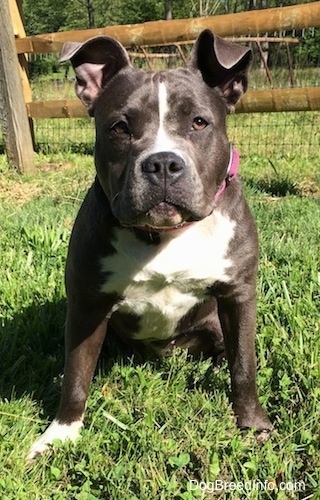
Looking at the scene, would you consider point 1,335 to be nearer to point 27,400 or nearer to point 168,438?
point 27,400

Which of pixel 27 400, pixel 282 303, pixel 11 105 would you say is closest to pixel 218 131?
pixel 282 303

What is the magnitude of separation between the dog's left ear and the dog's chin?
56cm

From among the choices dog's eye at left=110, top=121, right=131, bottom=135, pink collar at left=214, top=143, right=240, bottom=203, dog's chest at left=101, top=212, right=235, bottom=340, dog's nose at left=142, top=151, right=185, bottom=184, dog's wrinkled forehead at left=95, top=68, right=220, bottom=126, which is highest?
dog's wrinkled forehead at left=95, top=68, right=220, bottom=126

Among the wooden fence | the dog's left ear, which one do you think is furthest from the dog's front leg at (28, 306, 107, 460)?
the wooden fence

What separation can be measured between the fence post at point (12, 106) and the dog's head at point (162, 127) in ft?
12.3

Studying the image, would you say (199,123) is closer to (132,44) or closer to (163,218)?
(163,218)

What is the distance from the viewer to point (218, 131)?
2234mm

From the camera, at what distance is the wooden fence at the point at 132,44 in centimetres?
505

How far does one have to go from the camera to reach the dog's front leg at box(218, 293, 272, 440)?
238 cm

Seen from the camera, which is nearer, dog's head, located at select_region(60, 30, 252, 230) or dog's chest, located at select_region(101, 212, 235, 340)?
dog's head, located at select_region(60, 30, 252, 230)

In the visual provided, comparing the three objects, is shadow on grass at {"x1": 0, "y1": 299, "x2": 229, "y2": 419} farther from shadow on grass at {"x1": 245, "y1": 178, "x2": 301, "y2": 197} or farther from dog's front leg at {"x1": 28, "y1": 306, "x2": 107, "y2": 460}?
shadow on grass at {"x1": 245, "y1": 178, "x2": 301, "y2": 197}

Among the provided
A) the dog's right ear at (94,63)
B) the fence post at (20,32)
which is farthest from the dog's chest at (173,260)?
the fence post at (20,32)

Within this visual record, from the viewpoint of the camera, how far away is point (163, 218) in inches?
80.5

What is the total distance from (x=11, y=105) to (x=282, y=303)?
397cm
